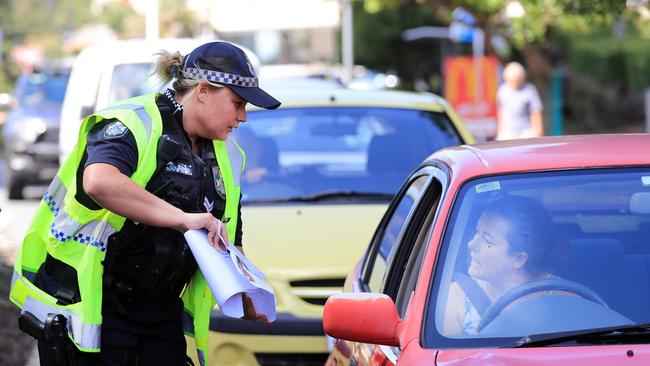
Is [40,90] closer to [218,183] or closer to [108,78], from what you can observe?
[108,78]

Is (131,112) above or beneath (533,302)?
above

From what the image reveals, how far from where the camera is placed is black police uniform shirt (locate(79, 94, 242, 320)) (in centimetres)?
423

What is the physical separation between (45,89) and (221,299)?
17.0 meters

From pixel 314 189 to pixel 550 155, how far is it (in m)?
3.42

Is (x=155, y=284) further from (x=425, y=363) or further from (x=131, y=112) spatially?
(x=425, y=363)

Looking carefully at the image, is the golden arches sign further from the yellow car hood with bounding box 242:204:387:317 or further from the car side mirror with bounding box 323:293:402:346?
the car side mirror with bounding box 323:293:402:346

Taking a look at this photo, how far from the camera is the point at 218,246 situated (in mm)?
4227

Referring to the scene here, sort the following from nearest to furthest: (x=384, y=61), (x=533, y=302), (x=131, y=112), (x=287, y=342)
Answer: (x=533, y=302)
(x=131, y=112)
(x=287, y=342)
(x=384, y=61)

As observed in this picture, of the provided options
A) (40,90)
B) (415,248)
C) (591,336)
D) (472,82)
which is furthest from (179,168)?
(472,82)

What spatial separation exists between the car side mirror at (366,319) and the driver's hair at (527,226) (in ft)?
1.58

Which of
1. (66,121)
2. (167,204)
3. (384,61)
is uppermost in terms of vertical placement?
(167,204)

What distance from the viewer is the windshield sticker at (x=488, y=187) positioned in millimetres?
4238

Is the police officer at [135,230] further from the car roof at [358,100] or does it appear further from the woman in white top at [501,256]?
the car roof at [358,100]

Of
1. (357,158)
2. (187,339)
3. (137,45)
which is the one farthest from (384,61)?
(187,339)
